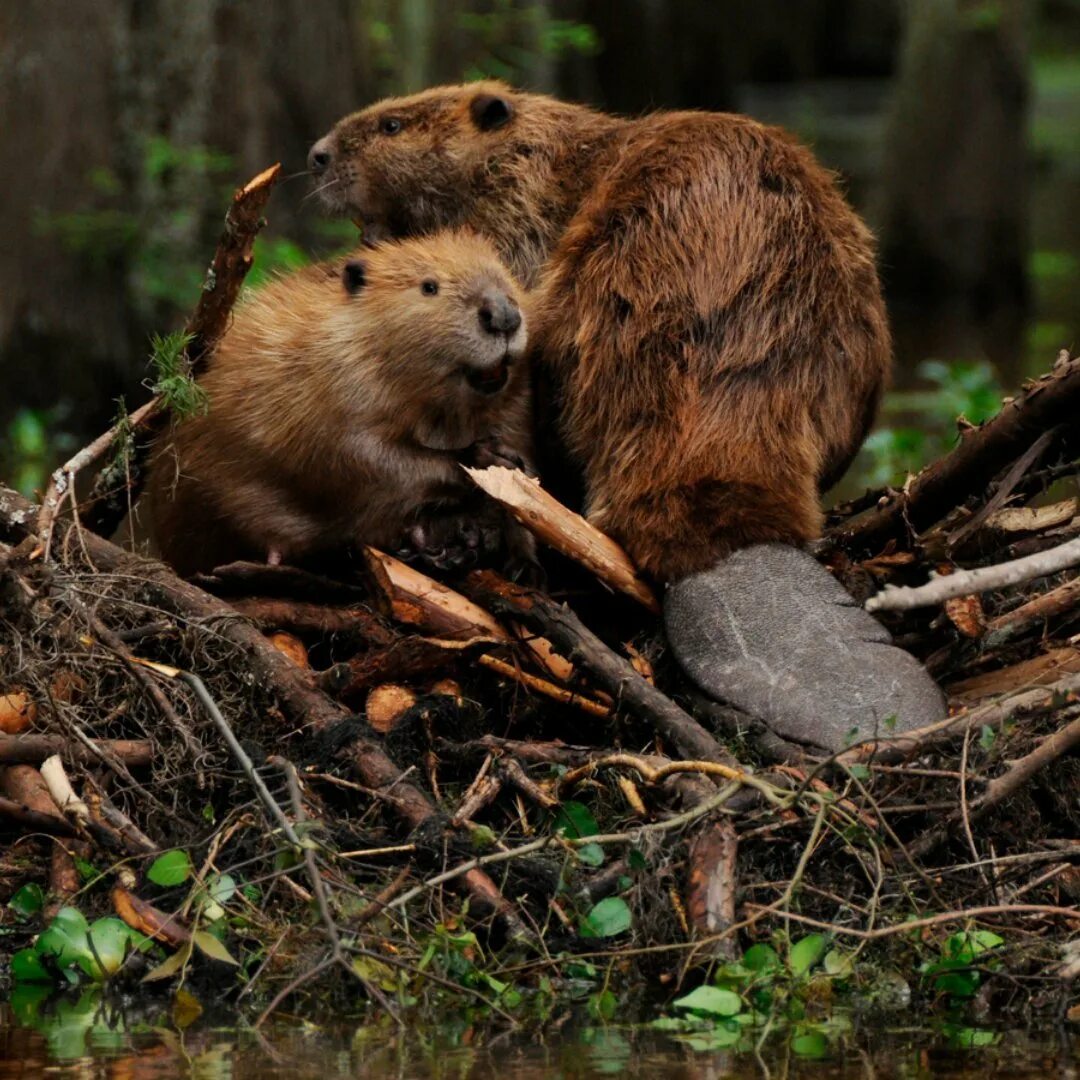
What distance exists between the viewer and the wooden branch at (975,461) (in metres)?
3.79

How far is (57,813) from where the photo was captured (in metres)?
3.38

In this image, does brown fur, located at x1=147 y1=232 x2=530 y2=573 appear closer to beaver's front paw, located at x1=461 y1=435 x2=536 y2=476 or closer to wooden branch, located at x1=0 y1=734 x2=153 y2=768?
beaver's front paw, located at x1=461 y1=435 x2=536 y2=476

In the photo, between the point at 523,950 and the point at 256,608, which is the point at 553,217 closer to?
the point at 256,608

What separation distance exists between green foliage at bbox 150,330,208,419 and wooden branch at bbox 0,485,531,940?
0.32 m

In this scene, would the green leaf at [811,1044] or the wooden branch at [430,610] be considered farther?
the wooden branch at [430,610]

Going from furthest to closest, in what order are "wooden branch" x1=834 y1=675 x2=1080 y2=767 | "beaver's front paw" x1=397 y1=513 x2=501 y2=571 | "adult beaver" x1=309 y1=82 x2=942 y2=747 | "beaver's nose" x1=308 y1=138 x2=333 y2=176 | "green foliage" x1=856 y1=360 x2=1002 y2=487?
1. "green foliage" x1=856 y1=360 x2=1002 y2=487
2. "beaver's nose" x1=308 y1=138 x2=333 y2=176
3. "beaver's front paw" x1=397 y1=513 x2=501 y2=571
4. "adult beaver" x1=309 y1=82 x2=942 y2=747
5. "wooden branch" x1=834 y1=675 x2=1080 y2=767

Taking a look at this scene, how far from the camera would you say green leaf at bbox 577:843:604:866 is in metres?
3.16

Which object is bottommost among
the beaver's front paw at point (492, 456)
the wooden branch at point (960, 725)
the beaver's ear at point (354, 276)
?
the wooden branch at point (960, 725)

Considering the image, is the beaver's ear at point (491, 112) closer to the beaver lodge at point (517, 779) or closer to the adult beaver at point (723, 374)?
the adult beaver at point (723, 374)

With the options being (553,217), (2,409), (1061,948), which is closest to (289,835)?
(1061,948)

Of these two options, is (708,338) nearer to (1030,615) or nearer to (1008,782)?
(1030,615)

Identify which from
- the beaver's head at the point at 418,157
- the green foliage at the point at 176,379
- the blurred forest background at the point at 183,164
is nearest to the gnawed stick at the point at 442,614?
the green foliage at the point at 176,379

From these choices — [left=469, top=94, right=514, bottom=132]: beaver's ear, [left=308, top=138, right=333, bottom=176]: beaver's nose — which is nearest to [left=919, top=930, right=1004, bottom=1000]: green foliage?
[left=469, top=94, right=514, bottom=132]: beaver's ear

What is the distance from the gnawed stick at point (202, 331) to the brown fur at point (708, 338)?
61 centimetres
